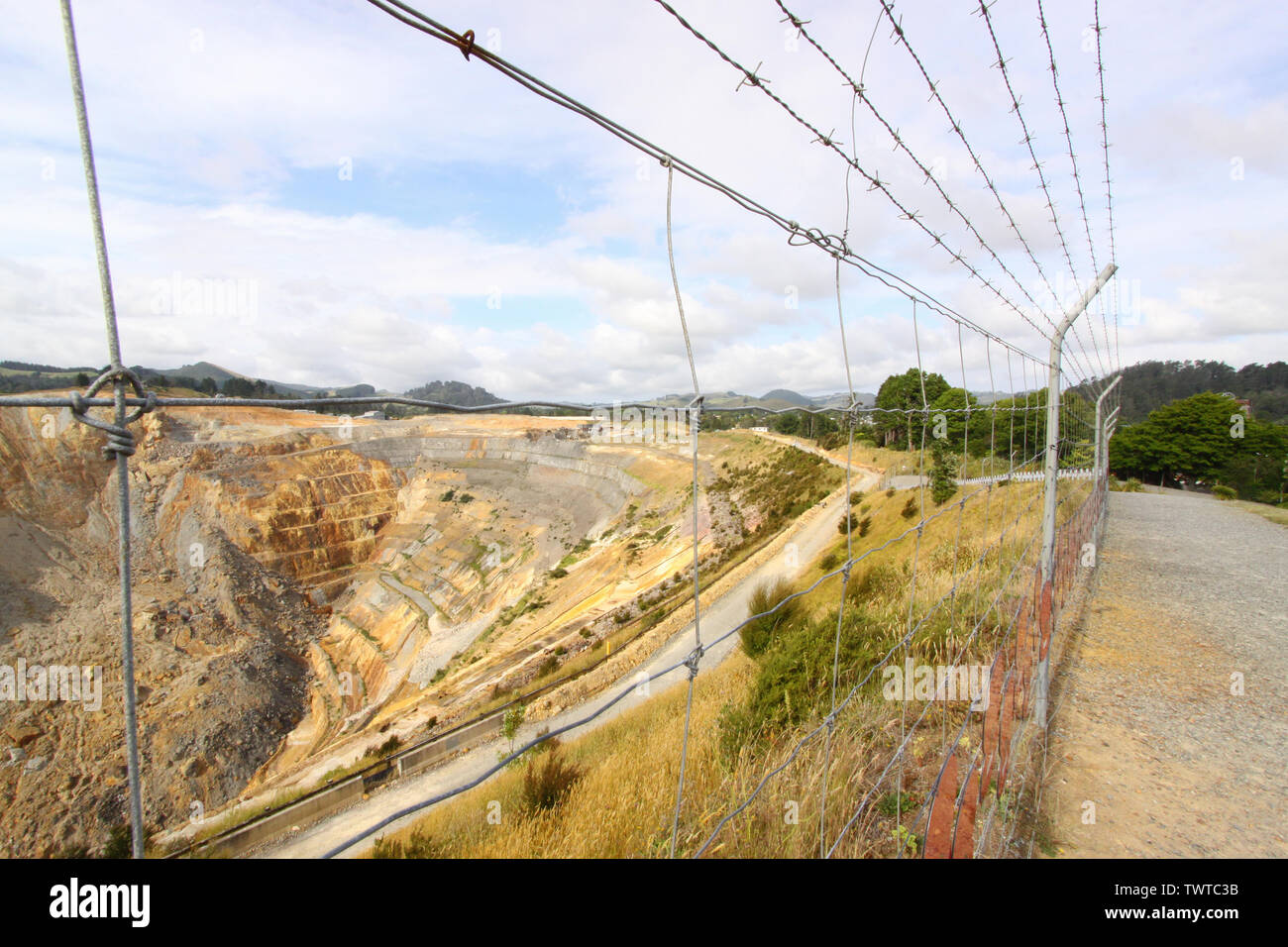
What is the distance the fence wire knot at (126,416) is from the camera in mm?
833

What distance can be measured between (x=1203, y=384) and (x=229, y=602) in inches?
4688

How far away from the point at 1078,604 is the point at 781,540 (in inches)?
719

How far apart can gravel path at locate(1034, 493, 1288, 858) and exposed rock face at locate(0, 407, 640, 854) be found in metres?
9.19

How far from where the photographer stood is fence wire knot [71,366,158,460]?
83cm

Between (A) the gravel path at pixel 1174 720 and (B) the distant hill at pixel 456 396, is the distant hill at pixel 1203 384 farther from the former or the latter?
(A) the gravel path at pixel 1174 720

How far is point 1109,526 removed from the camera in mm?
11742

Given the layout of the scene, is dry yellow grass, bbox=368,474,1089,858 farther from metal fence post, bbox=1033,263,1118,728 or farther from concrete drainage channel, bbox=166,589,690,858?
concrete drainage channel, bbox=166,589,690,858

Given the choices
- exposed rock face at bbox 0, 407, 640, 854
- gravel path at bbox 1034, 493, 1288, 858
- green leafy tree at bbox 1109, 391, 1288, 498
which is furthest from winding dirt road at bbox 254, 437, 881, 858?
green leafy tree at bbox 1109, 391, 1288, 498

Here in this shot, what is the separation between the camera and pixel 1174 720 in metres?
4.28

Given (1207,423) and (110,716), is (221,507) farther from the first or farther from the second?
(1207,423)

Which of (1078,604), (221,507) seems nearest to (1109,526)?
(1078,604)

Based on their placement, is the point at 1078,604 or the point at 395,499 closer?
the point at 1078,604

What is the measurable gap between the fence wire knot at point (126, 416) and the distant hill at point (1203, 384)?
93813 millimetres

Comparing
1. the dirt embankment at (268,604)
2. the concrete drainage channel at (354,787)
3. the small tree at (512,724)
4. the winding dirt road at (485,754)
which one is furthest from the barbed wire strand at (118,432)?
the concrete drainage channel at (354,787)
